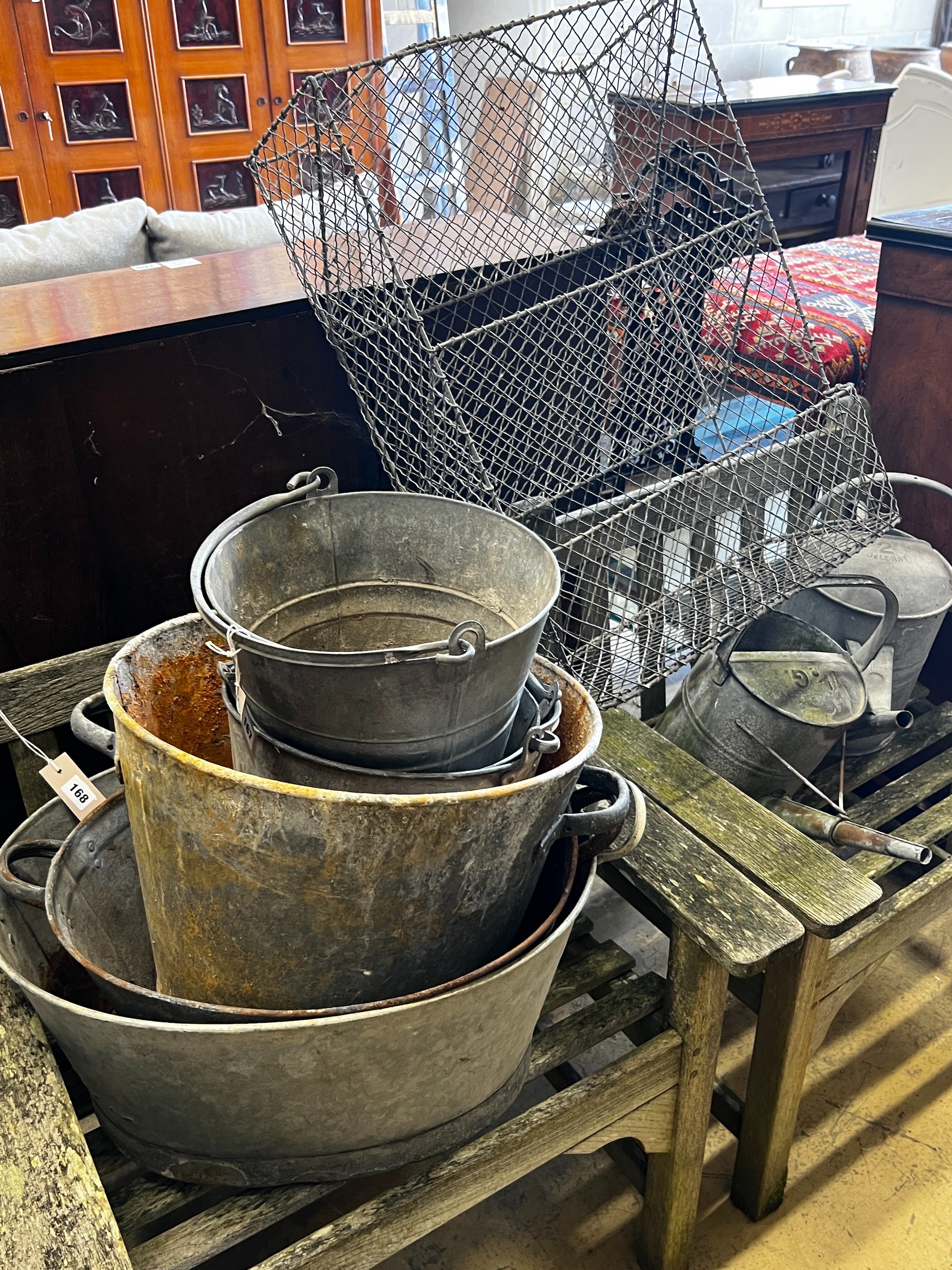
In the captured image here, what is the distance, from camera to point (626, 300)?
1497 mm

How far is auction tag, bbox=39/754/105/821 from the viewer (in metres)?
0.96

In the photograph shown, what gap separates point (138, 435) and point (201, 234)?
1147mm

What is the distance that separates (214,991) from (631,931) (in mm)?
1055

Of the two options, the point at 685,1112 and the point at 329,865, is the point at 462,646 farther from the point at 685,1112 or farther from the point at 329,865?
the point at 685,1112

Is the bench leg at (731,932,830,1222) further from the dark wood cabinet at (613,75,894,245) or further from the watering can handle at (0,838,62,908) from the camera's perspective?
the dark wood cabinet at (613,75,894,245)

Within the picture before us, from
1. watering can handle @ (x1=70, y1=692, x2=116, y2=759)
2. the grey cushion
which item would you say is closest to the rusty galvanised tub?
watering can handle @ (x1=70, y1=692, x2=116, y2=759)

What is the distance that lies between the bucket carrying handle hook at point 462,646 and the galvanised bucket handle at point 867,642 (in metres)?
0.63

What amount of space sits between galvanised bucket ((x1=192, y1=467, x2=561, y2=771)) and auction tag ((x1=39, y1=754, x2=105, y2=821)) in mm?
222

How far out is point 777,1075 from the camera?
120cm

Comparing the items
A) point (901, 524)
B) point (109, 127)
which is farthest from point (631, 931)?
point (109, 127)

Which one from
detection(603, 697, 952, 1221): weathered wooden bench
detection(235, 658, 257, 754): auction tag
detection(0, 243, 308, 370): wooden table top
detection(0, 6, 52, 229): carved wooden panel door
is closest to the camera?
detection(235, 658, 257, 754): auction tag

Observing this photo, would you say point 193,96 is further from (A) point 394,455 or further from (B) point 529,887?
(B) point 529,887

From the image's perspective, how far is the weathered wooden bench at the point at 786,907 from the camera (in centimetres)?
105

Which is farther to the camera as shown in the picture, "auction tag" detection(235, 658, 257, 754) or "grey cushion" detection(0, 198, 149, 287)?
"grey cushion" detection(0, 198, 149, 287)
